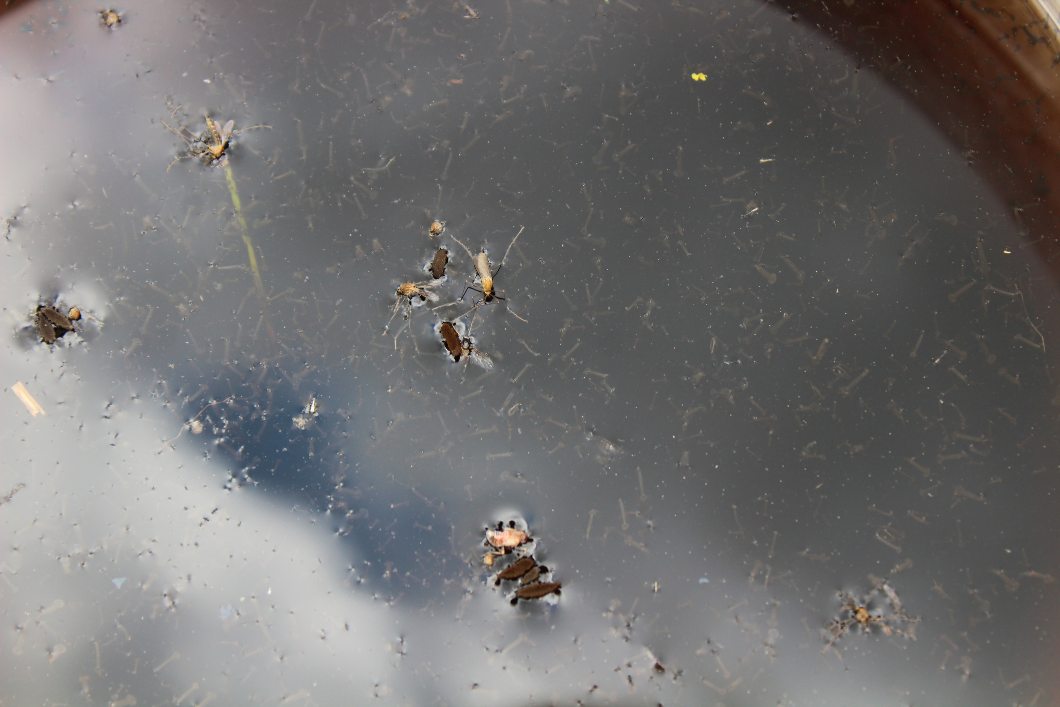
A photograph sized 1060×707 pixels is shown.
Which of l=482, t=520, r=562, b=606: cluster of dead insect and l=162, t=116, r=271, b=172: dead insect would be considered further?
l=162, t=116, r=271, b=172: dead insect

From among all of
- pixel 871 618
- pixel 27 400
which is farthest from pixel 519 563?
pixel 27 400

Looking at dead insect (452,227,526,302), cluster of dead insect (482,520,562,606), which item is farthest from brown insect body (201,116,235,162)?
cluster of dead insect (482,520,562,606)

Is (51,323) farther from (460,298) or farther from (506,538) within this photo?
(506,538)

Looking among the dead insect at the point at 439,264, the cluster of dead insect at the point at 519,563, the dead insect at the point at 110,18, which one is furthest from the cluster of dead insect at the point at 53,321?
the cluster of dead insect at the point at 519,563

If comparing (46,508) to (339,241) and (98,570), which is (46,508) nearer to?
(98,570)

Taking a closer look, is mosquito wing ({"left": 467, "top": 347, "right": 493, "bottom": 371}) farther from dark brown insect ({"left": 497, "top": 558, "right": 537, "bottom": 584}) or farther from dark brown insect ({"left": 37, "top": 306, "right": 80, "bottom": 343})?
dark brown insect ({"left": 37, "top": 306, "right": 80, "bottom": 343})
